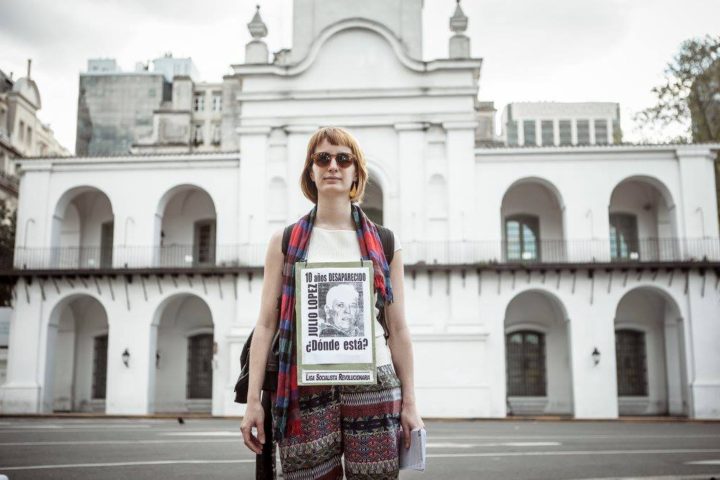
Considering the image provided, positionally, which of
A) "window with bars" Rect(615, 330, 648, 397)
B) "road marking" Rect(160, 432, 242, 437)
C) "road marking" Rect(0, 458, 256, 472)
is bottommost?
"road marking" Rect(160, 432, 242, 437)

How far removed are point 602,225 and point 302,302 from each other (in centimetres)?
2275

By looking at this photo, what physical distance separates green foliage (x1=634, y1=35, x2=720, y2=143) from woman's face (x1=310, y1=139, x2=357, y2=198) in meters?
27.9

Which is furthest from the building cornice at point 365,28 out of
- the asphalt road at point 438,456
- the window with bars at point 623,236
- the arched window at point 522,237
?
the asphalt road at point 438,456

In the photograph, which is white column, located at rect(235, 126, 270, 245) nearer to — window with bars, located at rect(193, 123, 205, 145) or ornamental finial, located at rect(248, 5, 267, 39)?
ornamental finial, located at rect(248, 5, 267, 39)

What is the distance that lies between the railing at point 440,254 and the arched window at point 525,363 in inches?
113

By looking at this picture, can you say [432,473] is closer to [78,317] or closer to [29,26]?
[29,26]

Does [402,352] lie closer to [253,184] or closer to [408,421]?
[408,421]

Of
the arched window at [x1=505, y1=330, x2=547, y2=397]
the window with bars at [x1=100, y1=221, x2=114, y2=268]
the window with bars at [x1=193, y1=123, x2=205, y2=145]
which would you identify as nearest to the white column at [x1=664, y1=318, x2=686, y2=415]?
the arched window at [x1=505, y1=330, x2=547, y2=397]

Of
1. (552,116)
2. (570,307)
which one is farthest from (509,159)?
(552,116)

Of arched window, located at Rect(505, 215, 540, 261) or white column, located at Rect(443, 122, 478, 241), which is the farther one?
arched window, located at Rect(505, 215, 540, 261)

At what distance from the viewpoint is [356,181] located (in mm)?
3236

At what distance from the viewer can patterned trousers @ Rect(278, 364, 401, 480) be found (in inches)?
111

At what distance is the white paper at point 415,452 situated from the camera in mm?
2883

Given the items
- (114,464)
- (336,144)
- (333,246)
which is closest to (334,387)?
(333,246)
